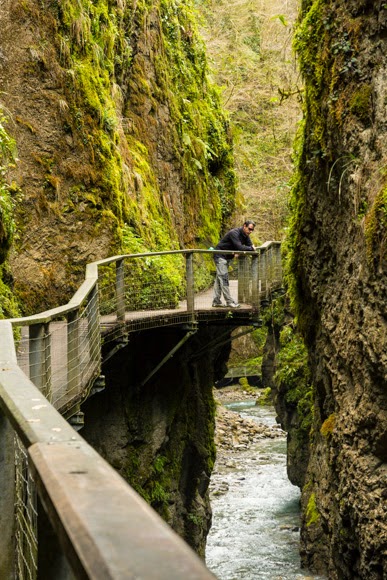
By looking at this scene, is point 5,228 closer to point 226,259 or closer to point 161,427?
point 161,427

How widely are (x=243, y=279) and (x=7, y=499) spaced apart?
1551 centimetres

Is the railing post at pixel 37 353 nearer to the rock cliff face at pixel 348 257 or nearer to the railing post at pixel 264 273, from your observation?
the rock cliff face at pixel 348 257

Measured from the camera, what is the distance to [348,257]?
994 centimetres

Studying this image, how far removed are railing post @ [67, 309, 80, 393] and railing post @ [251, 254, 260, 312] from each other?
9027mm

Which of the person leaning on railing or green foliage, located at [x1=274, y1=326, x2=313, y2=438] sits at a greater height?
the person leaning on railing

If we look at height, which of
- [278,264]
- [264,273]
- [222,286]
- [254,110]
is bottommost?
[222,286]

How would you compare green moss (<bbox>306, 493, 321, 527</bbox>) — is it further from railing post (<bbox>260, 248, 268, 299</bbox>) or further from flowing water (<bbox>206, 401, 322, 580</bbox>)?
railing post (<bbox>260, 248, 268, 299</bbox>)

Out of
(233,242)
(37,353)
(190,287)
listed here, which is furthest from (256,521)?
(37,353)

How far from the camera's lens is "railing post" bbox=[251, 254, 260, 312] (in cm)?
1770

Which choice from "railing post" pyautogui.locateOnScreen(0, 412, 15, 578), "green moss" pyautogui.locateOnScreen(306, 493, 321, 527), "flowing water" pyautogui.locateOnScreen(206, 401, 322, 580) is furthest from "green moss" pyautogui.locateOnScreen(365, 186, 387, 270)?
"flowing water" pyautogui.locateOnScreen(206, 401, 322, 580)

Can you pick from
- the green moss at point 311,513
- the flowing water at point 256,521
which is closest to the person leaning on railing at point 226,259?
the green moss at point 311,513

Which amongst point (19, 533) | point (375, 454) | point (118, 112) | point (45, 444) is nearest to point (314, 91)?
point (375, 454)

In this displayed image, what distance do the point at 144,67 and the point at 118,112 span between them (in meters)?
2.44

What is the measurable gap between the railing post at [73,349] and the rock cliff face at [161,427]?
16.6ft
